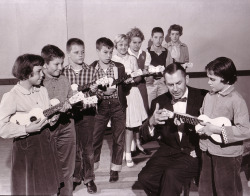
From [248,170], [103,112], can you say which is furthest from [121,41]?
[248,170]

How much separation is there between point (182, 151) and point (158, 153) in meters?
0.25

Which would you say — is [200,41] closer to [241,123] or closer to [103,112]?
[103,112]

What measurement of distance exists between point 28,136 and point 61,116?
1.76ft

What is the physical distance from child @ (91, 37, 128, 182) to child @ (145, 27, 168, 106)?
2.99 feet

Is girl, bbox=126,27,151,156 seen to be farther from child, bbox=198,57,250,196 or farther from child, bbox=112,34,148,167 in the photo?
child, bbox=198,57,250,196

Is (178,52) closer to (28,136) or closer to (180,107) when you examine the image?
(180,107)

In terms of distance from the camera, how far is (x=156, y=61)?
4.71 meters

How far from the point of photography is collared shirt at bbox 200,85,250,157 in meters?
2.60

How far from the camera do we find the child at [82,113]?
3.42m

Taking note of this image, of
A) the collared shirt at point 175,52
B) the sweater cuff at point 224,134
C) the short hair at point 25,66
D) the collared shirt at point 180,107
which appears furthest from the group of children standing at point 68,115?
the sweater cuff at point 224,134

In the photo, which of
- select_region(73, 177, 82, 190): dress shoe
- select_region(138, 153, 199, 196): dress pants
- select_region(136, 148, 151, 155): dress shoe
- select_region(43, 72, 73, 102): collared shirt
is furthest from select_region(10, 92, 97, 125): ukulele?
select_region(136, 148, 151, 155): dress shoe

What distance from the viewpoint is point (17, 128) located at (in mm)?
2590

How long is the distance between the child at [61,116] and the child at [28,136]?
0.27m

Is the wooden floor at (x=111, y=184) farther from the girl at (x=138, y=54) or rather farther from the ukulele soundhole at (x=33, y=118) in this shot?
the ukulele soundhole at (x=33, y=118)
